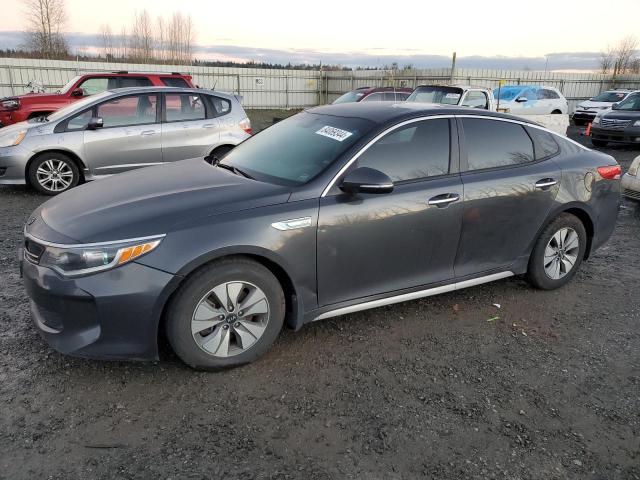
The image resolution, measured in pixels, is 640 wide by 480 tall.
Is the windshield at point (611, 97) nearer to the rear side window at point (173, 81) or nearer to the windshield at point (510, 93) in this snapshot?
the windshield at point (510, 93)

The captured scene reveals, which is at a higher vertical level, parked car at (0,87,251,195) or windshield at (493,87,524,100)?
windshield at (493,87,524,100)

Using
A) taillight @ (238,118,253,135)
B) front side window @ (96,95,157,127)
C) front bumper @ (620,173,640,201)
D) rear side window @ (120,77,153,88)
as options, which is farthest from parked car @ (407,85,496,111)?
front side window @ (96,95,157,127)

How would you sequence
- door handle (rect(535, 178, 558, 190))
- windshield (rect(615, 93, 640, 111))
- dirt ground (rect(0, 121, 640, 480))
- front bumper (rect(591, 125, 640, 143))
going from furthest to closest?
1. windshield (rect(615, 93, 640, 111))
2. front bumper (rect(591, 125, 640, 143))
3. door handle (rect(535, 178, 558, 190))
4. dirt ground (rect(0, 121, 640, 480))

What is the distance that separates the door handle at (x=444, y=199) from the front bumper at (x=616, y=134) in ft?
41.2

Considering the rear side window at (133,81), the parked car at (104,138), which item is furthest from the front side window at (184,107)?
the rear side window at (133,81)

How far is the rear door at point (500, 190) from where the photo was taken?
394cm

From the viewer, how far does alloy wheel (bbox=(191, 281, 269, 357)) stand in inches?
122

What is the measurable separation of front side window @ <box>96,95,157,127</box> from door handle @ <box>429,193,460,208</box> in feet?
18.6

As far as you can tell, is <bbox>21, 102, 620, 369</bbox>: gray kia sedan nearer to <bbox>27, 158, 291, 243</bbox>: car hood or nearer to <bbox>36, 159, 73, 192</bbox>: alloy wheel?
<bbox>27, 158, 291, 243</bbox>: car hood

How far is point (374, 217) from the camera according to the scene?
11.4 ft

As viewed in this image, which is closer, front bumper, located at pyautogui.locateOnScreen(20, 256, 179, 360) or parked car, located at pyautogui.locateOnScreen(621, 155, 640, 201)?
front bumper, located at pyautogui.locateOnScreen(20, 256, 179, 360)

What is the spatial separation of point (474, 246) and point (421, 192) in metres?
0.68

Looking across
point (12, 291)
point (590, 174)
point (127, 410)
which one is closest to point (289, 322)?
point (127, 410)

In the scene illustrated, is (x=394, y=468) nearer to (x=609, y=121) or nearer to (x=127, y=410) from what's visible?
(x=127, y=410)
